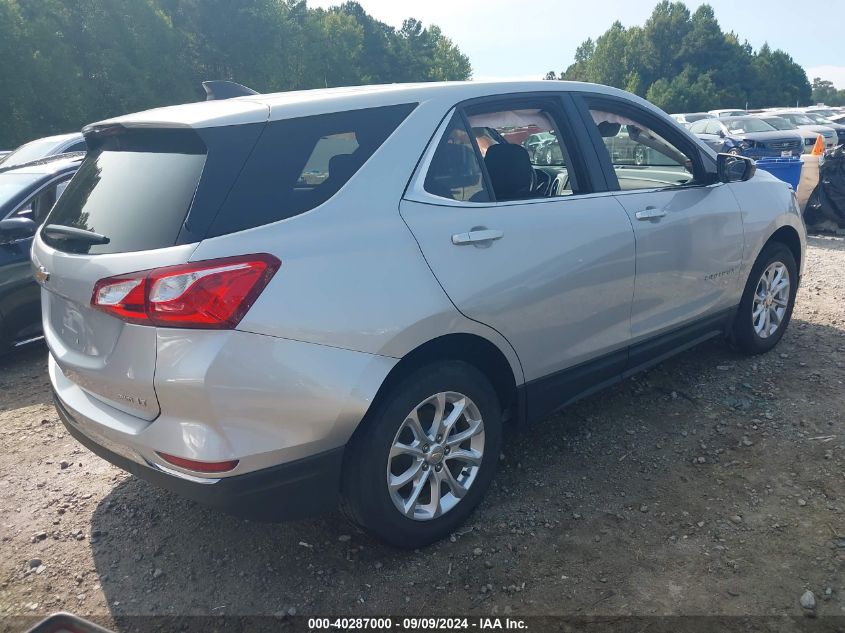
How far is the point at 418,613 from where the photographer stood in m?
2.53

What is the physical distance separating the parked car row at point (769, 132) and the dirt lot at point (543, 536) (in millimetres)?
12525

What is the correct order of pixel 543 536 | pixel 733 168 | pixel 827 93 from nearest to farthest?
pixel 543 536 → pixel 733 168 → pixel 827 93

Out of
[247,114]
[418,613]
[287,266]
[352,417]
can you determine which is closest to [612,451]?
[418,613]

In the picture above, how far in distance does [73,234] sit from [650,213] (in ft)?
8.96

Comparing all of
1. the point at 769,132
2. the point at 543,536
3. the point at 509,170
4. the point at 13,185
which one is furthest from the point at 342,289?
the point at 769,132

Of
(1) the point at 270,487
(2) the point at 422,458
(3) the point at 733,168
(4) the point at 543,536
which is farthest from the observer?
(3) the point at 733,168

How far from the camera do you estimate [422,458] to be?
2725 millimetres

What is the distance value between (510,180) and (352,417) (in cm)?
145

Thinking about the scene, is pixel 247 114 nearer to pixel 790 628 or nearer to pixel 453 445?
pixel 453 445

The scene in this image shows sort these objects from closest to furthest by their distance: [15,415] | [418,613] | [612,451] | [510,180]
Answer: [418,613]
[510,180]
[612,451]
[15,415]

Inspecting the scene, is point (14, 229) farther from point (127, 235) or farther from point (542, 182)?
point (542, 182)

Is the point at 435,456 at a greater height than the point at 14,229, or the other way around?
the point at 14,229

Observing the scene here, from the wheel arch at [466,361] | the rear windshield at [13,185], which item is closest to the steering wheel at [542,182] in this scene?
the wheel arch at [466,361]

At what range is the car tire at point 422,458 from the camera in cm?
253
